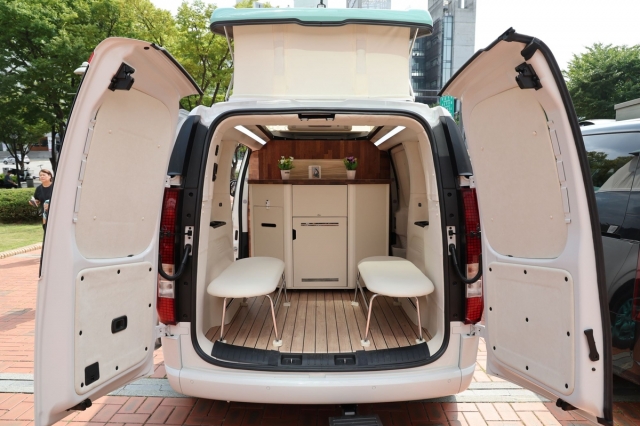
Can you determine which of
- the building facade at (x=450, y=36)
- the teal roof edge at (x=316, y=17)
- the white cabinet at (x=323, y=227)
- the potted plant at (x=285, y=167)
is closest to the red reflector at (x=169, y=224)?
the teal roof edge at (x=316, y=17)

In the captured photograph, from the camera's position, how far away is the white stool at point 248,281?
8.67 feet

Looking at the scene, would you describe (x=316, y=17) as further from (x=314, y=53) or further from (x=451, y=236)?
(x=451, y=236)

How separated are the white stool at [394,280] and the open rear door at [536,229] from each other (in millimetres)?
530

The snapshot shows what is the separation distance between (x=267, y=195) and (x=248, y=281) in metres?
1.66

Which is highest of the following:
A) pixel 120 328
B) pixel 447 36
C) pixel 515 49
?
pixel 447 36

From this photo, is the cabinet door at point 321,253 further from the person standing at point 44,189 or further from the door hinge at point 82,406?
the person standing at point 44,189

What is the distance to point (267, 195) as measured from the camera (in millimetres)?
4355

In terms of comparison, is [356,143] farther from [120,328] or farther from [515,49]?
[120,328]

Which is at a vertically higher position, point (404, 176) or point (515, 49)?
point (515, 49)

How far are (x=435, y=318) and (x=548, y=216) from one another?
1.17 meters

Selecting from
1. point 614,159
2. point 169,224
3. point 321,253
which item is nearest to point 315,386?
point 169,224

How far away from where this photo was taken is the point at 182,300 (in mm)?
2236

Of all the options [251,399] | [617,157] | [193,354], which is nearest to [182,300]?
[193,354]

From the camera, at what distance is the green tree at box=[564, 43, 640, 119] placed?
17.5m
